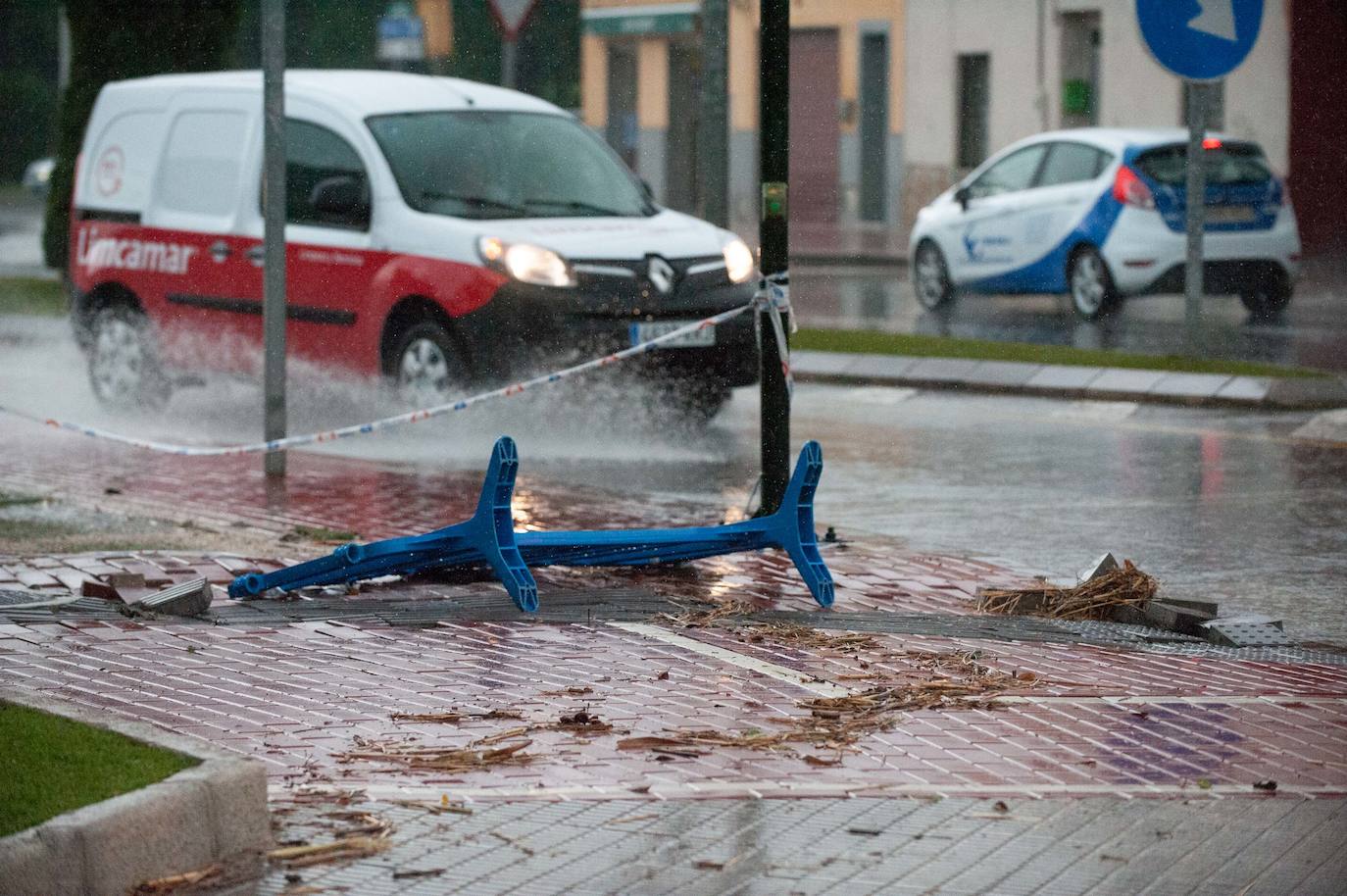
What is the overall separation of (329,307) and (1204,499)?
16.2 feet

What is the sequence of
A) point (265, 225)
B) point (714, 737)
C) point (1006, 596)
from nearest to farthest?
point (714, 737)
point (1006, 596)
point (265, 225)

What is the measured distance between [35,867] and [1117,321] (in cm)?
1616

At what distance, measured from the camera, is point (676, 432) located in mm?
12930

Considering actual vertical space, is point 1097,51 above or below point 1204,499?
above

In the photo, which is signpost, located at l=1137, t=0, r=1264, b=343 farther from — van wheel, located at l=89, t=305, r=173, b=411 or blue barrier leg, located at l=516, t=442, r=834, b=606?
blue barrier leg, located at l=516, t=442, r=834, b=606

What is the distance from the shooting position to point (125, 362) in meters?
14.1

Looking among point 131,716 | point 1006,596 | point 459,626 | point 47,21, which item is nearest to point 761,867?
point 131,716

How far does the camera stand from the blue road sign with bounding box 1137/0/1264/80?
44.3 feet

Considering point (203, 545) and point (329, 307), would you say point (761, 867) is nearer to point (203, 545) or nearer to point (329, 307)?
point (203, 545)

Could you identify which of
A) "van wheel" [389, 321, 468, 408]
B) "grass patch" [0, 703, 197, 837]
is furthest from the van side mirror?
"grass patch" [0, 703, 197, 837]

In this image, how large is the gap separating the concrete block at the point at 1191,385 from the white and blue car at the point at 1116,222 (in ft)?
14.0

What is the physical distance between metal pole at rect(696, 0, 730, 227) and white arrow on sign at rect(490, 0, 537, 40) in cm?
139

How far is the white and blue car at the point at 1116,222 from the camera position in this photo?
1895 centimetres

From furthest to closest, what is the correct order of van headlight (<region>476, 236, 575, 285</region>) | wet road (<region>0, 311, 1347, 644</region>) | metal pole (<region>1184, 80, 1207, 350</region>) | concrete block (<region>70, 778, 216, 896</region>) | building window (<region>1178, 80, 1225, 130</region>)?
building window (<region>1178, 80, 1225, 130</region>) → metal pole (<region>1184, 80, 1207, 350</region>) → van headlight (<region>476, 236, 575, 285</region>) → wet road (<region>0, 311, 1347, 644</region>) → concrete block (<region>70, 778, 216, 896</region>)
